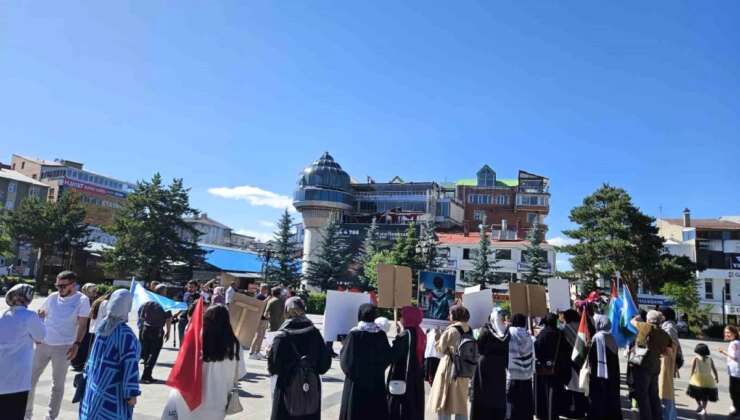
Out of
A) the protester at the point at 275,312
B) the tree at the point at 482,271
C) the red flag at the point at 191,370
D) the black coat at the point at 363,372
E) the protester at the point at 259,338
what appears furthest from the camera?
the tree at the point at 482,271

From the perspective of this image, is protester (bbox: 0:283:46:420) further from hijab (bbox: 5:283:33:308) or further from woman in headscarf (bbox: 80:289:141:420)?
woman in headscarf (bbox: 80:289:141:420)

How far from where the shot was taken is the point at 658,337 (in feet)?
23.3

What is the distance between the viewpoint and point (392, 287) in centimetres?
712

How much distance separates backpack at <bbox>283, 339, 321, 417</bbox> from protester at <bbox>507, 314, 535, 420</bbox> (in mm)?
3196

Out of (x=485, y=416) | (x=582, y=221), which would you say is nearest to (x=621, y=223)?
(x=582, y=221)

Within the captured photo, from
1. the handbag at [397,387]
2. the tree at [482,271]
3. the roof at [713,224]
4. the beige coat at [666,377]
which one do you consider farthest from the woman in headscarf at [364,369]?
the roof at [713,224]

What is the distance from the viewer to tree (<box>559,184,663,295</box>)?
1270 inches

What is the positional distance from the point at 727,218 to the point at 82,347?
217 feet

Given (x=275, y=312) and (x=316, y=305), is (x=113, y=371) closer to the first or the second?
(x=275, y=312)

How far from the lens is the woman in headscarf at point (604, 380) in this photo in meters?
6.97

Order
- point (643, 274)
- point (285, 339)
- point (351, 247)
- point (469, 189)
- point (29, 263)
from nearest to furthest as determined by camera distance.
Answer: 1. point (285, 339)
2. point (643, 274)
3. point (351, 247)
4. point (29, 263)
5. point (469, 189)

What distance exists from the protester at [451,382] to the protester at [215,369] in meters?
2.84

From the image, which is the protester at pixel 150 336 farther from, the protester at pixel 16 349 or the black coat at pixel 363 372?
the black coat at pixel 363 372

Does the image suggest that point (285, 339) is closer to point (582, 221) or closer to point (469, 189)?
point (582, 221)
